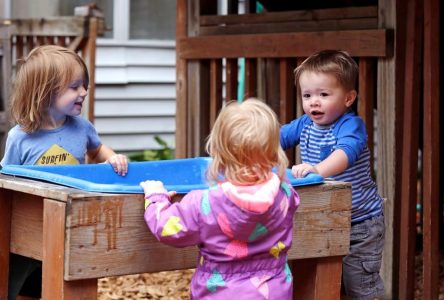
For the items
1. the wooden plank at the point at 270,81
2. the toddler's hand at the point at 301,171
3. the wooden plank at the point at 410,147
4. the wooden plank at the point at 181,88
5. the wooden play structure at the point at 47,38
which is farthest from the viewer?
the wooden play structure at the point at 47,38

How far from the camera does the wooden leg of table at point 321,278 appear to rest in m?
4.07

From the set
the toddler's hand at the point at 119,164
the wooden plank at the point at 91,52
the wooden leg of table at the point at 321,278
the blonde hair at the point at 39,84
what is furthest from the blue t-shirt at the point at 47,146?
the wooden plank at the point at 91,52

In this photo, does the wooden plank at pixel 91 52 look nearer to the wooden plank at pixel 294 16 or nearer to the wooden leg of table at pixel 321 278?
the wooden plank at pixel 294 16

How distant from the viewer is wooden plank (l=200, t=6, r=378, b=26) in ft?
19.1

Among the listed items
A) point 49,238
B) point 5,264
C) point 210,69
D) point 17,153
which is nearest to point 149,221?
point 49,238

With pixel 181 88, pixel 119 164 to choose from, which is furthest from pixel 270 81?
pixel 119 164

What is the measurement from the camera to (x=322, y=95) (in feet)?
14.5

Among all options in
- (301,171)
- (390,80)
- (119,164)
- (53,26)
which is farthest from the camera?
(53,26)

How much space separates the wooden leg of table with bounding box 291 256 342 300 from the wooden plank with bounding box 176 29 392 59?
1.80 metres

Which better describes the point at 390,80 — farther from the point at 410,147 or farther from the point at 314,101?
the point at 314,101

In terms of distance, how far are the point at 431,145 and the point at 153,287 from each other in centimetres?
202

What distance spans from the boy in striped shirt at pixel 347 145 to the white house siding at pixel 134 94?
6017mm

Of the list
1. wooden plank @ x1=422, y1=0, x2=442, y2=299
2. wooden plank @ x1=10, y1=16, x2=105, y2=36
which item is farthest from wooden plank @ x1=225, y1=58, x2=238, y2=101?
wooden plank @ x1=10, y1=16, x2=105, y2=36

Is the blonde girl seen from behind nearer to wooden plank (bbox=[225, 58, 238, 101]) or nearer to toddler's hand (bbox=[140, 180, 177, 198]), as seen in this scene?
toddler's hand (bbox=[140, 180, 177, 198])
